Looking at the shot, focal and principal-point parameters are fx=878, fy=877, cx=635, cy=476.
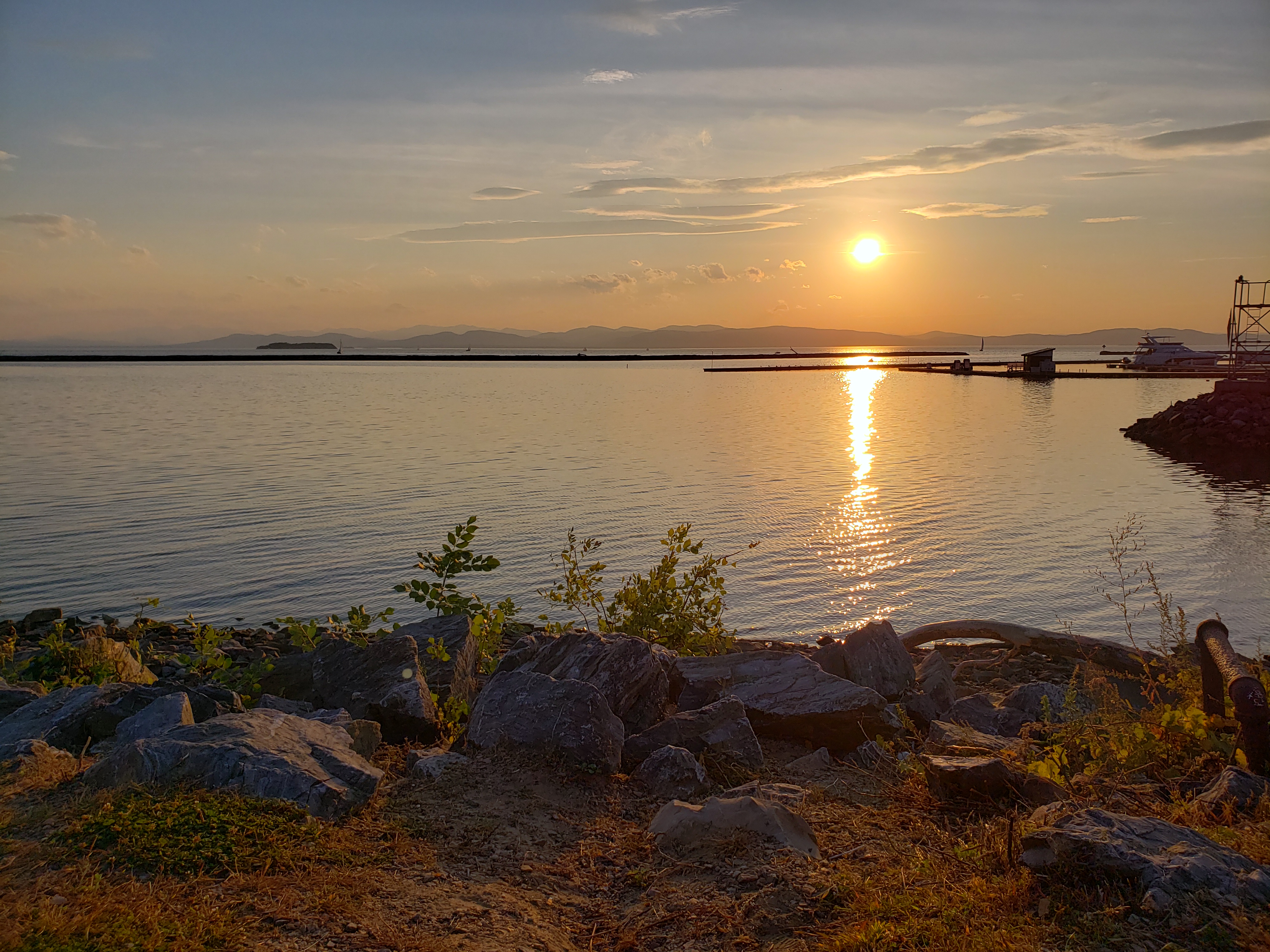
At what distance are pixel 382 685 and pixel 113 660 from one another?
3.31m

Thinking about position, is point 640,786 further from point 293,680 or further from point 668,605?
point 293,680

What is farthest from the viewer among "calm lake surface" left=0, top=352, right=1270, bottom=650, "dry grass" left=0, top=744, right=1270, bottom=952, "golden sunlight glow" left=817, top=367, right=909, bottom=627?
"calm lake surface" left=0, top=352, right=1270, bottom=650

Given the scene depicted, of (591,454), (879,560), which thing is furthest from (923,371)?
(879,560)

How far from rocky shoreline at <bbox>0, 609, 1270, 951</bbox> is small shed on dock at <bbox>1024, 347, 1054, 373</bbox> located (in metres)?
102

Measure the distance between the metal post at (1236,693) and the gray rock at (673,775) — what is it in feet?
12.0

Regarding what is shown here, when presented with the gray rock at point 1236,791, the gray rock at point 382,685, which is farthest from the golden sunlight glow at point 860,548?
the gray rock at point 1236,791

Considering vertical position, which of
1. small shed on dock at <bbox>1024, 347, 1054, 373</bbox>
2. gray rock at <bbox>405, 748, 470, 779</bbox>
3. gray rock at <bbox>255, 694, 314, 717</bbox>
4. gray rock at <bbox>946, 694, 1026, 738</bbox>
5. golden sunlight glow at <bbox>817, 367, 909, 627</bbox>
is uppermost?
small shed on dock at <bbox>1024, 347, 1054, 373</bbox>

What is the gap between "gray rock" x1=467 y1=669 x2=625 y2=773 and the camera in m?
6.70

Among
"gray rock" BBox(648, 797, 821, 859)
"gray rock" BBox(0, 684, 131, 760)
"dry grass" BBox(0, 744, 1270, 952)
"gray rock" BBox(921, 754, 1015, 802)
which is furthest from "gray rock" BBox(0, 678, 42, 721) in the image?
"gray rock" BBox(921, 754, 1015, 802)

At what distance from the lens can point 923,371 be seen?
139000mm

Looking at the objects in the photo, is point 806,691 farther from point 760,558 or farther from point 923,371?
point 923,371

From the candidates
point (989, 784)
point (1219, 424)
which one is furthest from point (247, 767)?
point (1219, 424)

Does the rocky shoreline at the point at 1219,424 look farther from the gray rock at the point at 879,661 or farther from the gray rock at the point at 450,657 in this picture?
the gray rock at the point at 450,657

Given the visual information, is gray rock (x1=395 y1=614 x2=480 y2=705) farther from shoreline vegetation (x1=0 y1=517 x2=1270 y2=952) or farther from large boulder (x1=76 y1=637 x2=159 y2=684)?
large boulder (x1=76 y1=637 x2=159 y2=684)
